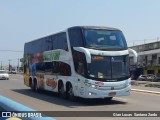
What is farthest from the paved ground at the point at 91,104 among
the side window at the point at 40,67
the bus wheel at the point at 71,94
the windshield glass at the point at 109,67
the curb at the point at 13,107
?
the curb at the point at 13,107

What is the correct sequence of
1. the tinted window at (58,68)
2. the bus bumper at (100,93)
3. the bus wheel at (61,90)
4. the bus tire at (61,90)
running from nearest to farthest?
the bus bumper at (100,93)
the tinted window at (58,68)
the bus tire at (61,90)
the bus wheel at (61,90)

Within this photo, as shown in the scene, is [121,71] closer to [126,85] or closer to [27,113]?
[126,85]

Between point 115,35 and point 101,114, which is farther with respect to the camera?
point 115,35

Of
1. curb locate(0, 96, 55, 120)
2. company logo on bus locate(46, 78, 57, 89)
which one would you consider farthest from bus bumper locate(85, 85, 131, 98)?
curb locate(0, 96, 55, 120)

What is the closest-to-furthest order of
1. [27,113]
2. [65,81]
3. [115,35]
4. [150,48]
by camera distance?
[27,113] < [115,35] < [65,81] < [150,48]

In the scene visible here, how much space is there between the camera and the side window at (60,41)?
63.1 feet

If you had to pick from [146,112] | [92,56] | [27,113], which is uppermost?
[92,56]

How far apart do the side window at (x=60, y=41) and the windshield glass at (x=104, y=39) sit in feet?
6.43

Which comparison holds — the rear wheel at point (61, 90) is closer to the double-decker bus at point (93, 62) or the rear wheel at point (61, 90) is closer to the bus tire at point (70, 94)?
the double-decker bus at point (93, 62)

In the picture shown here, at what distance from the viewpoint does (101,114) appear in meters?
13.5

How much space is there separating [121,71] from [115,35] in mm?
1776

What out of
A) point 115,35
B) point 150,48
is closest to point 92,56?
point 115,35

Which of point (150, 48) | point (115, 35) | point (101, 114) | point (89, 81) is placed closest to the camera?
point (101, 114)

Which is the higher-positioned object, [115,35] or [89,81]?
[115,35]
